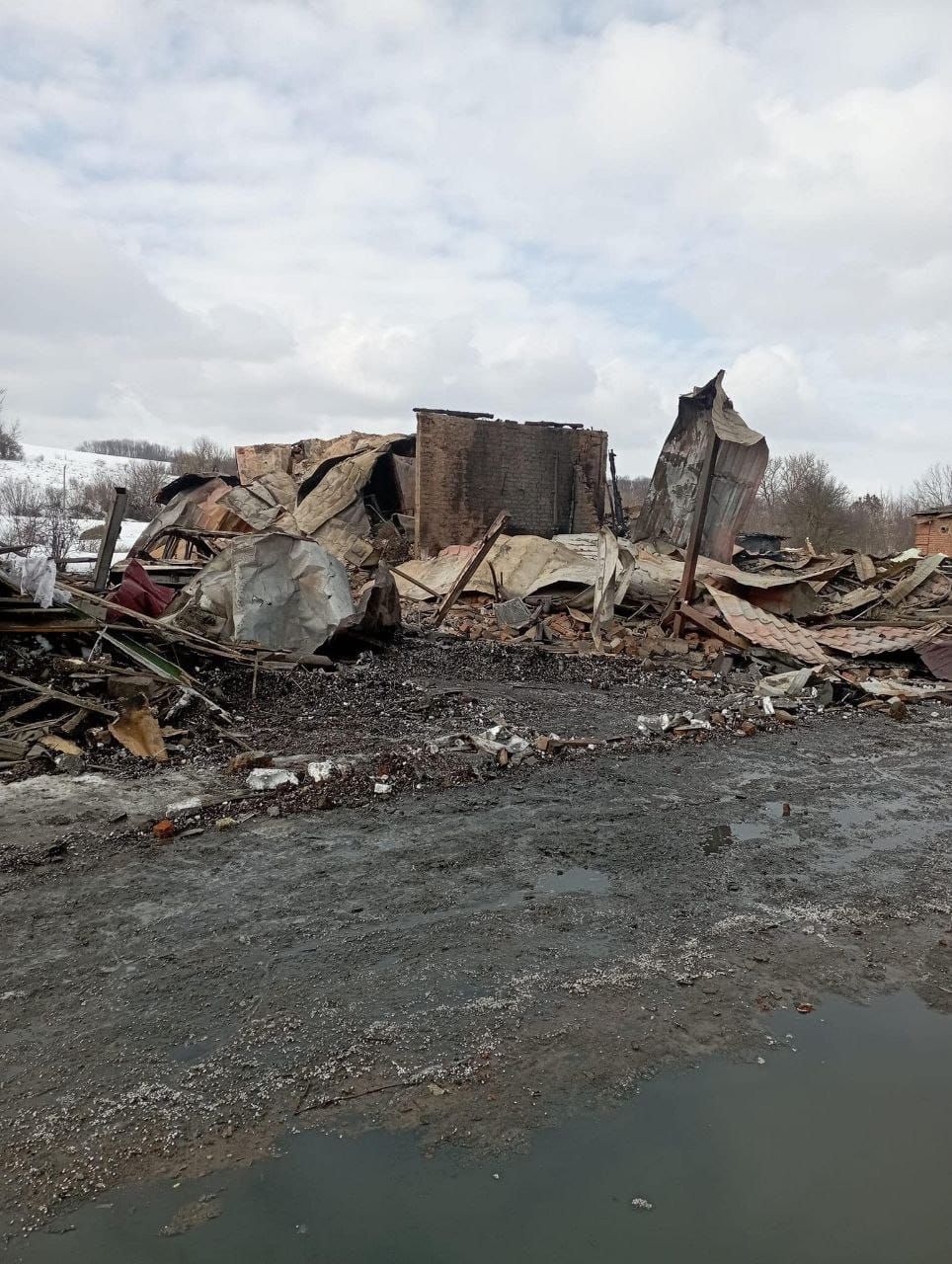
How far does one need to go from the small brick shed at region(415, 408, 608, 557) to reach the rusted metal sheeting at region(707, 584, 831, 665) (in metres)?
6.90

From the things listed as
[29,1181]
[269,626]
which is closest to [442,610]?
[269,626]

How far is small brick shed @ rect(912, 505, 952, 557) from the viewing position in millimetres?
25422

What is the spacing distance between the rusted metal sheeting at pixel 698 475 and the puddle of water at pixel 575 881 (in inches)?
428

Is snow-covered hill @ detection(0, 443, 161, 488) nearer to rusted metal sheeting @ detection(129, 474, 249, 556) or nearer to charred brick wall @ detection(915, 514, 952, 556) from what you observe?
rusted metal sheeting @ detection(129, 474, 249, 556)

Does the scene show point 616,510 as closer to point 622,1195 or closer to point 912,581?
point 912,581

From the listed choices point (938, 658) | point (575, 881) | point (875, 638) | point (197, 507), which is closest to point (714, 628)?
point (875, 638)

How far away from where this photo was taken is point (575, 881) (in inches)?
157

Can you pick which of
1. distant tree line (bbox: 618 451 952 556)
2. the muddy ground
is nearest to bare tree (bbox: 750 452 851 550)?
distant tree line (bbox: 618 451 952 556)

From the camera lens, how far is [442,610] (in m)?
11.7

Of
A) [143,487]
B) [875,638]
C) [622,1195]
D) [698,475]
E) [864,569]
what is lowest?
[622,1195]

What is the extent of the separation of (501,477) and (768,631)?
820 cm

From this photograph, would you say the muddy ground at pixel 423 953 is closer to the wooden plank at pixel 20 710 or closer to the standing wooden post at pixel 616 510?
the wooden plank at pixel 20 710

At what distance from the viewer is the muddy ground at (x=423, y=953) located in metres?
2.36

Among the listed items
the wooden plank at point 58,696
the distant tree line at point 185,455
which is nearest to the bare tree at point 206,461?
the distant tree line at point 185,455
